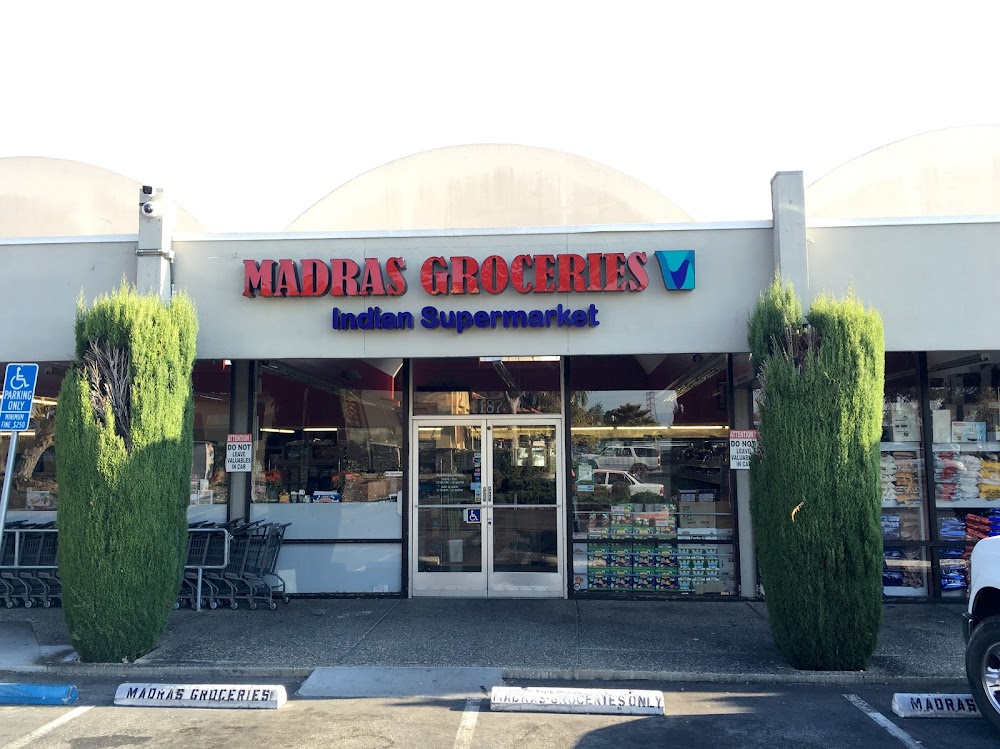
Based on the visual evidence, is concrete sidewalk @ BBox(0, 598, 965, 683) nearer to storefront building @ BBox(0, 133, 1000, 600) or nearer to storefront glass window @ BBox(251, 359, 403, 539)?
storefront building @ BBox(0, 133, 1000, 600)

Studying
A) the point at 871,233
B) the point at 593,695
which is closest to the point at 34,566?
the point at 593,695

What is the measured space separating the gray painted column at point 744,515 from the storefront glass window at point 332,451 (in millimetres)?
4553

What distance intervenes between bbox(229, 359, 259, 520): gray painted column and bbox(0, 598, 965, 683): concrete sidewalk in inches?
60.0

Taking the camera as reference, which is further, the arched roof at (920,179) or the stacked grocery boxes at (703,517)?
the arched roof at (920,179)

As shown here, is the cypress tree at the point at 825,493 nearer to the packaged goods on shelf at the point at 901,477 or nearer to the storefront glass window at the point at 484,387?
the packaged goods on shelf at the point at 901,477

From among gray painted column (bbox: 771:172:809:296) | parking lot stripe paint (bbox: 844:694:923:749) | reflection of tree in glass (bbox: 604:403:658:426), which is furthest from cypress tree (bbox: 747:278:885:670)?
reflection of tree in glass (bbox: 604:403:658:426)

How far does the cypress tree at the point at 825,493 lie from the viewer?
675 cm

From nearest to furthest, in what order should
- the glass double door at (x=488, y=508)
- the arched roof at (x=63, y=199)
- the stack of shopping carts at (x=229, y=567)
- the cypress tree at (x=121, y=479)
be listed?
1. the cypress tree at (x=121, y=479)
2. the stack of shopping carts at (x=229, y=567)
3. the glass double door at (x=488, y=508)
4. the arched roof at (x=63, y=199)

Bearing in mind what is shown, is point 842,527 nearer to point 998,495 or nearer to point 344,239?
point 998,495

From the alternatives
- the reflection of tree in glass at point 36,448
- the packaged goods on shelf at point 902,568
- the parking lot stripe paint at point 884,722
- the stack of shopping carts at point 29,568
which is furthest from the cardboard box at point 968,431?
the reflection of tree in glass at point 36,448

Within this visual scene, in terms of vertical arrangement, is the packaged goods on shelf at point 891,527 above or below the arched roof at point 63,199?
below

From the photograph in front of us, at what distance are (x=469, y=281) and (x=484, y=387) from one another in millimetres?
2177

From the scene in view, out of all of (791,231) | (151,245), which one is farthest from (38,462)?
(791,231)

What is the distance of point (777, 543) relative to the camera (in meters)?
6.93
